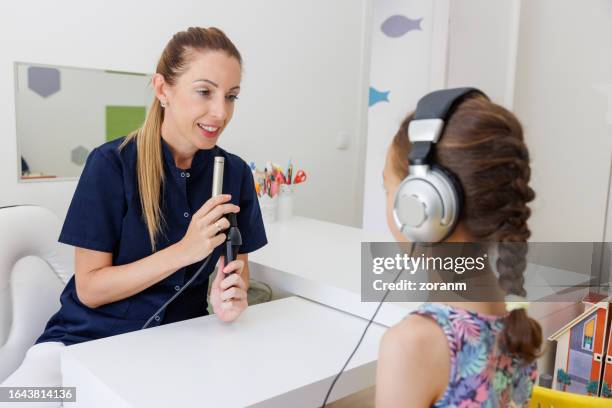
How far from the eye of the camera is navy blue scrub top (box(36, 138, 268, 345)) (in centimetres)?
116

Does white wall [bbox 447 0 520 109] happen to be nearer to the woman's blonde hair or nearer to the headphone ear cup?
the woman's blonde hair

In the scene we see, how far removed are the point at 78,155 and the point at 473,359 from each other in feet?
5.16

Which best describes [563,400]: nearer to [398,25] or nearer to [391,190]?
[391,190]

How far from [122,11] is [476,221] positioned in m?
1.66

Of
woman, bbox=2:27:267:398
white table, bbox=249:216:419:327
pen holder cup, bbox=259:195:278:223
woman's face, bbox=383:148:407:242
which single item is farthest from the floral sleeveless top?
pen holder cup, bbox=259:195:278:223

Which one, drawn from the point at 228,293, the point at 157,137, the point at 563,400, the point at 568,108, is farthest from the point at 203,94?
the point at 568,108

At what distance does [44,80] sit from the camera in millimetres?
1741

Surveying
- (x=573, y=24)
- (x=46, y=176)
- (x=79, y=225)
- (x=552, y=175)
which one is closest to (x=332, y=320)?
(x=79, y=225)

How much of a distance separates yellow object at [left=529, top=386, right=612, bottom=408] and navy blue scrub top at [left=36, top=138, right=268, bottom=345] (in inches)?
29.2

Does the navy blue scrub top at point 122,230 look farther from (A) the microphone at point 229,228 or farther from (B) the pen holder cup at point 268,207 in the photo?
(B) the pen holder cup at point 268,207

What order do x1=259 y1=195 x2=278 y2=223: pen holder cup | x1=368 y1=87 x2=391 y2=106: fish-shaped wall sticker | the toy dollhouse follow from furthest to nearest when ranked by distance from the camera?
1. x1=368 y1=87 x2=391 y2=106: fish-shaped wall sticker
2. x1=259 y1=195 x2=278 y2=223: pen holder cup
3. the toy dollhouse

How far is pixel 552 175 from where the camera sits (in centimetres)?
239

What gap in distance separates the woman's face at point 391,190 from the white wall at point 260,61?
1384 mm

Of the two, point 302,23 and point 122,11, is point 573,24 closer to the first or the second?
point 302,23
